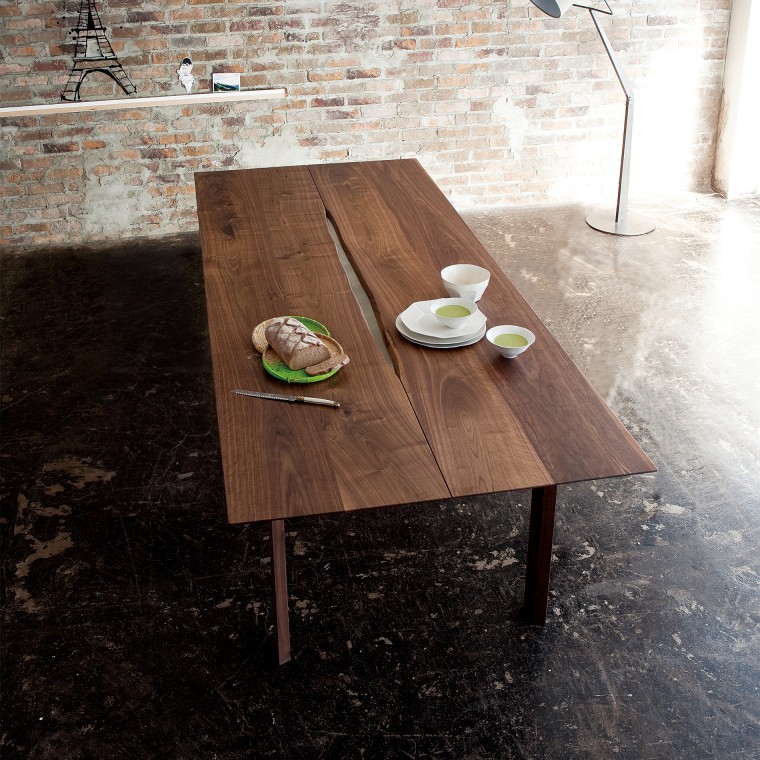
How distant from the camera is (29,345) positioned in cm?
363

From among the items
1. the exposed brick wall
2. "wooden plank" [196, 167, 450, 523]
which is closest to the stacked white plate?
"wooden plank" [196, 167, 450, 523]

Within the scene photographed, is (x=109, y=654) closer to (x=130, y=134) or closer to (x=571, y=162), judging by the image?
(x=130, y=134)

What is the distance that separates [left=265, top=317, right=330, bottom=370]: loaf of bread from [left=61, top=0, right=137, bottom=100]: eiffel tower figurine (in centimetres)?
259

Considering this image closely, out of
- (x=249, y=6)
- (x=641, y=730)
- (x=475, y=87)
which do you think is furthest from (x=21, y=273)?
(x=641, y=730)

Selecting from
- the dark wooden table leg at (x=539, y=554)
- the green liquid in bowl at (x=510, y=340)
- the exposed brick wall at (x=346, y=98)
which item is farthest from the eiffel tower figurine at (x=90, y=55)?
the dark wooden table leg at (x=539, y=554)

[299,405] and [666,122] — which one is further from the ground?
[666,122]

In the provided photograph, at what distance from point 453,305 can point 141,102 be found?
2.50 metres

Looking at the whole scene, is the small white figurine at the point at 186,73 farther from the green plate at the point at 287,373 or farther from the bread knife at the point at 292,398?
the bread knife at the point at 292,398

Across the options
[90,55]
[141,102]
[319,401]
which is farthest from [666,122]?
[319,401]

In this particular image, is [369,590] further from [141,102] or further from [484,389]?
[141,102]

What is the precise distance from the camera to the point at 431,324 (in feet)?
7.84

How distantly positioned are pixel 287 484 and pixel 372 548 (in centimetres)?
79

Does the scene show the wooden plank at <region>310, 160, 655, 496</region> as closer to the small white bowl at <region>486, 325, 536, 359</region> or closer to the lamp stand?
the small white bowl at <region>486, 325, 536, 359</region>

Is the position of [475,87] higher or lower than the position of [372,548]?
higher
